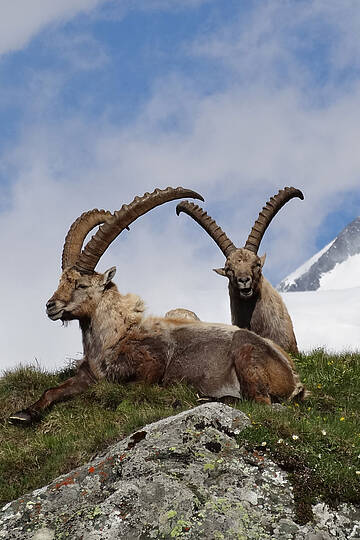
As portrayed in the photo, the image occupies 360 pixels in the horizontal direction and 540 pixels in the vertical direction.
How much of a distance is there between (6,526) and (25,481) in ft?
6.50

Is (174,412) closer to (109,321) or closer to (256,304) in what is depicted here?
(109,321)

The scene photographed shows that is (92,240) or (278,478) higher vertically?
(92,240)

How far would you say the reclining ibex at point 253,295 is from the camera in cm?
1438

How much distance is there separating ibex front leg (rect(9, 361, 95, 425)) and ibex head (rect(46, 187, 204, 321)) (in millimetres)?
1012

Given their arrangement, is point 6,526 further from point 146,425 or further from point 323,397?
point 323,397

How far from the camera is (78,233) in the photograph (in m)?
12.9

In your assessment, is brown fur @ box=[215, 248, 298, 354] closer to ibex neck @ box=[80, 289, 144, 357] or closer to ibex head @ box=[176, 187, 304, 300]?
ibex head @ box=[176, 187, 304, 300]

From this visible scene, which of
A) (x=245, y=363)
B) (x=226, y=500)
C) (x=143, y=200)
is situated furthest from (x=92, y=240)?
(x=226, y=500)

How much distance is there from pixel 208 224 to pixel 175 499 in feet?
35.2

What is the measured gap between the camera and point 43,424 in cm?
966

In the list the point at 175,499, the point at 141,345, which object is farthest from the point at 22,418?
the point at 175,499

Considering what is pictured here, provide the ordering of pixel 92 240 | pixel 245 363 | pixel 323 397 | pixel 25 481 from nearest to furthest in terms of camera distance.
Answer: pixel 25 481
pixel 245 363
pixel 323 397
pixel 92 240

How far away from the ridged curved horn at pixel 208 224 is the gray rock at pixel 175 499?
8.92m

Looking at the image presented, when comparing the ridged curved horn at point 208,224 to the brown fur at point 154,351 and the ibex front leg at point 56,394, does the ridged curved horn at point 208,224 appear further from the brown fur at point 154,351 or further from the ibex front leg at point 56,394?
the ibex front leg at point 56,394
